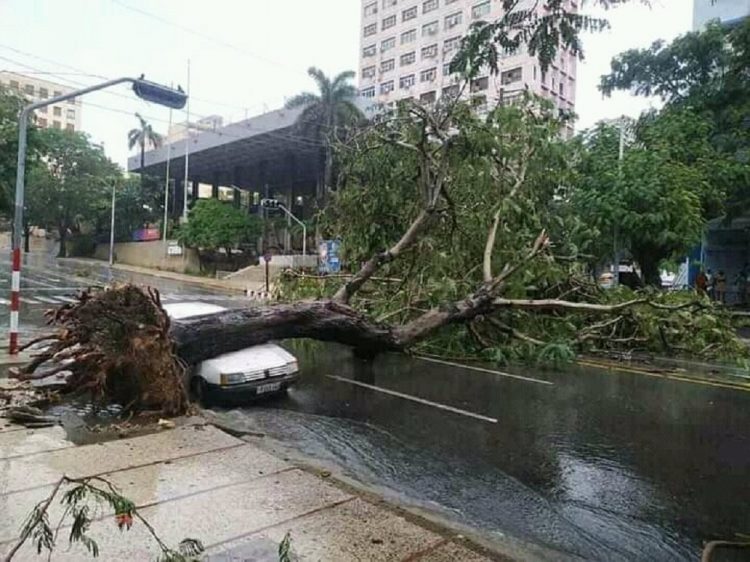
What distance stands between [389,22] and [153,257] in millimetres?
51516

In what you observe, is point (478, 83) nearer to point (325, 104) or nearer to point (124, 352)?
point (124, 352)

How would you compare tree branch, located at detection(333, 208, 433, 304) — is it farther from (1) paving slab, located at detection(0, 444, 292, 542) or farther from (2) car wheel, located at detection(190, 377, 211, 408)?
(1) paving slab, located at detection(0, 444, 292, 542)

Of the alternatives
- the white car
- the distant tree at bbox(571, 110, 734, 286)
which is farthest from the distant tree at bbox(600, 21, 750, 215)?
the white car

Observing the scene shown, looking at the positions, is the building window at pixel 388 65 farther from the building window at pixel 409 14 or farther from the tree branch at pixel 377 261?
the tree branch at pixel 377 261

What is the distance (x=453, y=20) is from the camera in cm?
7412

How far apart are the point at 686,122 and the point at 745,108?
2386mm

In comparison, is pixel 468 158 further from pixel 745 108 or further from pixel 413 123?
pixel 745 108

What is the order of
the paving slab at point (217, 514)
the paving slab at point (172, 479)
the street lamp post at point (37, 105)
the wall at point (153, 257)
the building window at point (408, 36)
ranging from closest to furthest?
the paving slab at point (217, 514) → the paving slab at point (172, 479) → the street lamp post at point (37, 105) → the wall at point (153, 257) → the building window at point (408, 36)

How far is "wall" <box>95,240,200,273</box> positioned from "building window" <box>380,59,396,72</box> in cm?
4424

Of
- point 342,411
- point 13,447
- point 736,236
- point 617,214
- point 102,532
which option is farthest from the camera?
point 736,236

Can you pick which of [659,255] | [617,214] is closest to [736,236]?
[659,255]

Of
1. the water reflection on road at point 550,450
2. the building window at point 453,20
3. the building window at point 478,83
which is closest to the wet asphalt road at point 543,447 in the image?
the water reflection on road at point 550,450

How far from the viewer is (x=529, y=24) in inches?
192

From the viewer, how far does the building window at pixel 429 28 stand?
251ft
